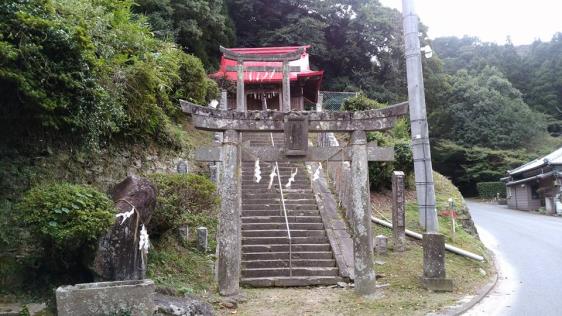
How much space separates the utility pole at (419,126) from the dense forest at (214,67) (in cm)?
634

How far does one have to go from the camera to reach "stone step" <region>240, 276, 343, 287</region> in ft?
29.2

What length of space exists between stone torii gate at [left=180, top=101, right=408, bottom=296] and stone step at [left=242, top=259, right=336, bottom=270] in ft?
3.19

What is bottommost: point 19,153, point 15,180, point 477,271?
point 477,271

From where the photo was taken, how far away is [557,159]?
1142 inches

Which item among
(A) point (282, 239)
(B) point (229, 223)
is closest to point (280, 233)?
(A) point (282, 239)

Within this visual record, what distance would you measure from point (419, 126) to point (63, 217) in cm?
773

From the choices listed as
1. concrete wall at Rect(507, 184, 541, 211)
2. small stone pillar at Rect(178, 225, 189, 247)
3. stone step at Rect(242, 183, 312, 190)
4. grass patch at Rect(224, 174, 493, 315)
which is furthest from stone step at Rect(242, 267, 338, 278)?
concrete wall at Rect(507, 184, 541, 211)

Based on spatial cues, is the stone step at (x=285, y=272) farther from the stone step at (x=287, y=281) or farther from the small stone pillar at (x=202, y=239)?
the small stone pillar at (x=202, y=239)

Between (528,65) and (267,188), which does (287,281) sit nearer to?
(267,188)

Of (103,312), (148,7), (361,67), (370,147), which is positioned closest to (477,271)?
(370,147)

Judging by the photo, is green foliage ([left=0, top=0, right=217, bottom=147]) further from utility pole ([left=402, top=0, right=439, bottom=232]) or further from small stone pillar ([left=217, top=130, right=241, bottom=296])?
utility pole ([left=402, top=0, right=439, bottom=232])

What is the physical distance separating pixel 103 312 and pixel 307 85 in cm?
2146

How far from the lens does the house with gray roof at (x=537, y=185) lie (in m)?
27.8

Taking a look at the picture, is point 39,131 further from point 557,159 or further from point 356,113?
point 557,159
